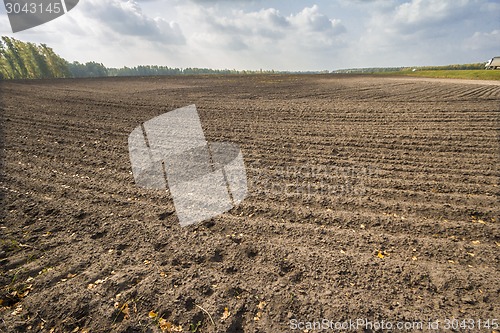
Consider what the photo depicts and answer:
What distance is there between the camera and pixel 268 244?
3918mm

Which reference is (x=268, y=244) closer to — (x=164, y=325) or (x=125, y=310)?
(x=164, y=325)

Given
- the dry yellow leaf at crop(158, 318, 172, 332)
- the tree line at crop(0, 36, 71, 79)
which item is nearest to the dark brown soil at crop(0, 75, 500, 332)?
the dry yellow leaf at crop(158, 318, 172, 332)

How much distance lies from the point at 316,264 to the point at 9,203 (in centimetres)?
620

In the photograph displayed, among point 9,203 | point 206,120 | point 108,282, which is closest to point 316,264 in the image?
point 108,282

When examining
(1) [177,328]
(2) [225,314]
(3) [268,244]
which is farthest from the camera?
(3) [268,244]

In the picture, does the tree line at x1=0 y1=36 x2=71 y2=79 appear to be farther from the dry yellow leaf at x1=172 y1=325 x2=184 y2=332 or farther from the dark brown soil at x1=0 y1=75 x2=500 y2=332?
the dry yellow leaf at x1=172 y1=325 x2=184 y2=332

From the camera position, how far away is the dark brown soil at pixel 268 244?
9.62ft

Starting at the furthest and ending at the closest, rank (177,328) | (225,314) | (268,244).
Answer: (268,244) < (225,314) < (177,328)

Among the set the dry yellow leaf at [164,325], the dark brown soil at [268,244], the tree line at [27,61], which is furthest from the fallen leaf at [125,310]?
the tree line at [27,61]

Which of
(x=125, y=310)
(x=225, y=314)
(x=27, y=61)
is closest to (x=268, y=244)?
(x=225, y=314)

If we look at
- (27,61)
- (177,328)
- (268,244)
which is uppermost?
(27,61)

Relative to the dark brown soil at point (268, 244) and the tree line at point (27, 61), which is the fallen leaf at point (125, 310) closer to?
Result: the dark brown soil at point (268, 244)

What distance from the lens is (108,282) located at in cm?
331

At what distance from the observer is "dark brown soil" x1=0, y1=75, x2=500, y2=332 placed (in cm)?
293
